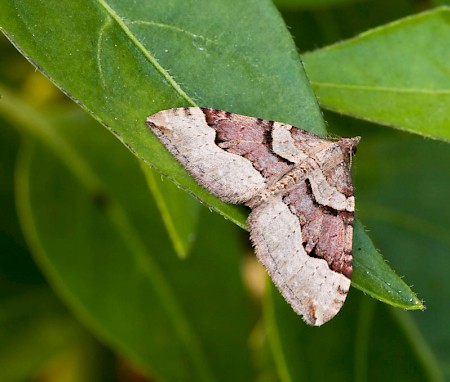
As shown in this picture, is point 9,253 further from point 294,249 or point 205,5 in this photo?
point 205,5

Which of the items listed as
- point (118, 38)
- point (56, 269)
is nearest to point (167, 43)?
point (118, 38)

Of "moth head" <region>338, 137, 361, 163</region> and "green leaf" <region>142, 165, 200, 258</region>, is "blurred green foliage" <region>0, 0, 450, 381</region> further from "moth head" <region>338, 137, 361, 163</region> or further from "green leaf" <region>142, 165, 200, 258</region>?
"moth head" <region>338, 137, 361, 163</region>

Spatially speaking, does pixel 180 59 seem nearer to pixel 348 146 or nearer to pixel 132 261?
pixel 348 146

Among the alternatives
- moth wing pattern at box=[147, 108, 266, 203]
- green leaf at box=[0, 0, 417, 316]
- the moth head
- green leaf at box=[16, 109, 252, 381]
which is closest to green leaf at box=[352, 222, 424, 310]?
green leaf at box=[0, 0, 417, 316]

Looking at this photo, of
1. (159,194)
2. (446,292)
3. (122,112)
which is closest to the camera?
(122,112)

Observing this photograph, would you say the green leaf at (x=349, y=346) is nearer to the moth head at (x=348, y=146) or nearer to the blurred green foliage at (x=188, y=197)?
the blurred green foliage at (x=188, y=197)

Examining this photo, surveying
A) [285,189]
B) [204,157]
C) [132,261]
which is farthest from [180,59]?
[132,261]

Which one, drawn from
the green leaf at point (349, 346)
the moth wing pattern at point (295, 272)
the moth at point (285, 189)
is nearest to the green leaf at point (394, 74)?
the moth at point (285, 189)
